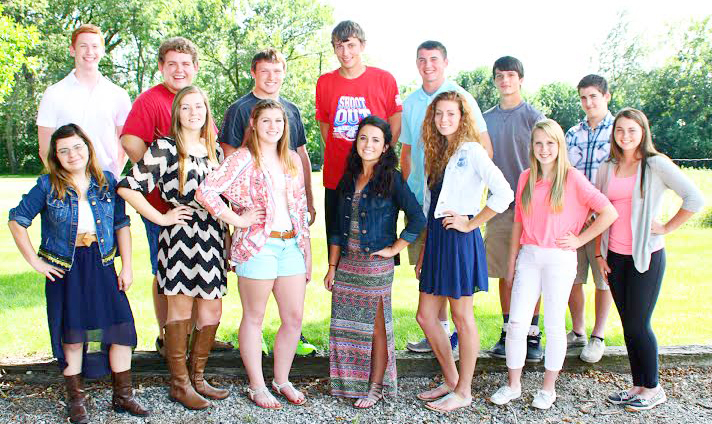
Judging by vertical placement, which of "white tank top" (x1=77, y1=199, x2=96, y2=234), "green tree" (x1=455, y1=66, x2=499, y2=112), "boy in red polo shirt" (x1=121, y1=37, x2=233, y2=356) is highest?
"green tree" (x1=455, y1=66, x2=499, y2=112)

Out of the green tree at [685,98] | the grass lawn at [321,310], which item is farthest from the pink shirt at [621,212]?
the green tree at [685,98]

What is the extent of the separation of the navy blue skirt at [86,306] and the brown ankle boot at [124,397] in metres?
0.26

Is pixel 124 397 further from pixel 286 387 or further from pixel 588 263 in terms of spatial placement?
pixel 588 263

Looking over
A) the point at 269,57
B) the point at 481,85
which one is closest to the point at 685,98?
the point at 481,85

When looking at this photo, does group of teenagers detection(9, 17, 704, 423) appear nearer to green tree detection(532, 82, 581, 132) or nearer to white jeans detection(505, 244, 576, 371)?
white jeans detection(505, 244, 576, 371)

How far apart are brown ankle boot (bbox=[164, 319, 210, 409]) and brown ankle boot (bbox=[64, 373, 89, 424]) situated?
55cm

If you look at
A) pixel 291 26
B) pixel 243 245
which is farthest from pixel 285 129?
pixel 291 26

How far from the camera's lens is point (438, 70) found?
13.8ft

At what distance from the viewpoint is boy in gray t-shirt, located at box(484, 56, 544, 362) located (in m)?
4.36

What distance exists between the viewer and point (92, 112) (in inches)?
162

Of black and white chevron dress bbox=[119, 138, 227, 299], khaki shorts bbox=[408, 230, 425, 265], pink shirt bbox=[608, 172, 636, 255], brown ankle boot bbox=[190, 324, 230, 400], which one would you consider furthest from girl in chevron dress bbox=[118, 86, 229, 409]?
pink shirt bbox=[608, 172, 636, 255]

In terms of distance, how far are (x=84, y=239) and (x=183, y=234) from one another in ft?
1.91

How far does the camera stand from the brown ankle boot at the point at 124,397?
3.67m

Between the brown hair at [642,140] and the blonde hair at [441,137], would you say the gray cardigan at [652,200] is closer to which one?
the brown hair at [642,140]
